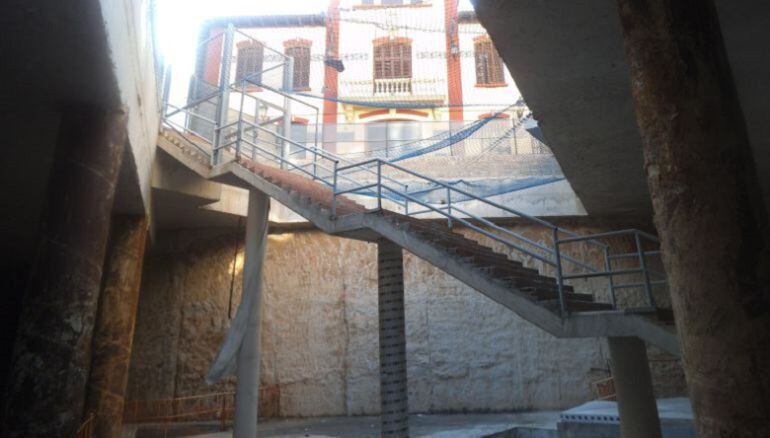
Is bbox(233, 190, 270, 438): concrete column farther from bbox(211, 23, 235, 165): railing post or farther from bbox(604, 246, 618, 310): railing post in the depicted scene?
bbox(604, 246, 618, 310): railing post

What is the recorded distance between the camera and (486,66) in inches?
777

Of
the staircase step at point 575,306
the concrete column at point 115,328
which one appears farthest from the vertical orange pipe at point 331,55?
the staircase step at point 575,306

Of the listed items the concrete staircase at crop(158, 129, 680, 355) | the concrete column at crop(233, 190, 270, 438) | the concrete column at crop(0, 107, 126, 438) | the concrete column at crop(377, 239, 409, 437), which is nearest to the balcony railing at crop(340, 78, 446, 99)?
the concrete staircase at crop(158, 129, 680, 355)

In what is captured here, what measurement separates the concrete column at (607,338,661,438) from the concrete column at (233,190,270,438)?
18.3 feet

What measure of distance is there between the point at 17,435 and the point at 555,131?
720 cm

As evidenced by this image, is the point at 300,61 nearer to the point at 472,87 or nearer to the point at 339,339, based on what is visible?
the point at 472,87

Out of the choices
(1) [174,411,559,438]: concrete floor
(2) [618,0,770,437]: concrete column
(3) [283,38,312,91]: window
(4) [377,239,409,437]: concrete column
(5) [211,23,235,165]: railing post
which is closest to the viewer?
(2) [618,0,770,437]: concrete column

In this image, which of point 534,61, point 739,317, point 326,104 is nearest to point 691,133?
point 739,317

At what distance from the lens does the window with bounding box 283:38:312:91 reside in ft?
56.6

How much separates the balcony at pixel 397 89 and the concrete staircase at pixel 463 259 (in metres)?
11.1

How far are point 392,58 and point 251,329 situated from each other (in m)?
14.5

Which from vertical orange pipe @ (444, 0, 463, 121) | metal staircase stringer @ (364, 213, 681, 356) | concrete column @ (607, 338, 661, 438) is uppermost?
vertical orange pipe @ (444, 0, 463, 121)

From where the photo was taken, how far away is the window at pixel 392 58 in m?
19.9

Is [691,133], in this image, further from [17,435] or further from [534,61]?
[17,435]
